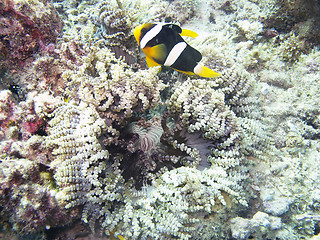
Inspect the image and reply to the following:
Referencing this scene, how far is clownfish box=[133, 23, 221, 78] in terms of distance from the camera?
221 cm

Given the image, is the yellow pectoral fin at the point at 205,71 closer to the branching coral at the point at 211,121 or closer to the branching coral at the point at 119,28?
the branching coral at the point at 211,121

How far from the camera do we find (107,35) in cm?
257

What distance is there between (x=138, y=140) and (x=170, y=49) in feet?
3.50

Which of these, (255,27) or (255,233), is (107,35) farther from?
(255,233)

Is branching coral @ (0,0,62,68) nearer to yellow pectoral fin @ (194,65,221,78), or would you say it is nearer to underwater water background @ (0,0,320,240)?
underwater water background @ (0,0,320,240)

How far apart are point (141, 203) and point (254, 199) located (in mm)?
1193

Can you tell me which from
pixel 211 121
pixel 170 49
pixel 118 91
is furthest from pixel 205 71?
pixel 118 91

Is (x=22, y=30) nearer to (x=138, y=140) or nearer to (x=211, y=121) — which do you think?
(x=138, y=140)

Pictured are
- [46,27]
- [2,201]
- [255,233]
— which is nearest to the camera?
[2,201]

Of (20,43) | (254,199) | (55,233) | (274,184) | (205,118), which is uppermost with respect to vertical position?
(20,43)

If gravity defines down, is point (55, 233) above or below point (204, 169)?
below

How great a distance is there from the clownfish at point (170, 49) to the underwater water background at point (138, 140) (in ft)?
0.26

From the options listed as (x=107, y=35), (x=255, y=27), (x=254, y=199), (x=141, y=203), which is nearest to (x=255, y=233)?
(x=254, y=199)

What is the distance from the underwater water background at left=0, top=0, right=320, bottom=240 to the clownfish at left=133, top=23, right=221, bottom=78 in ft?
0.26
